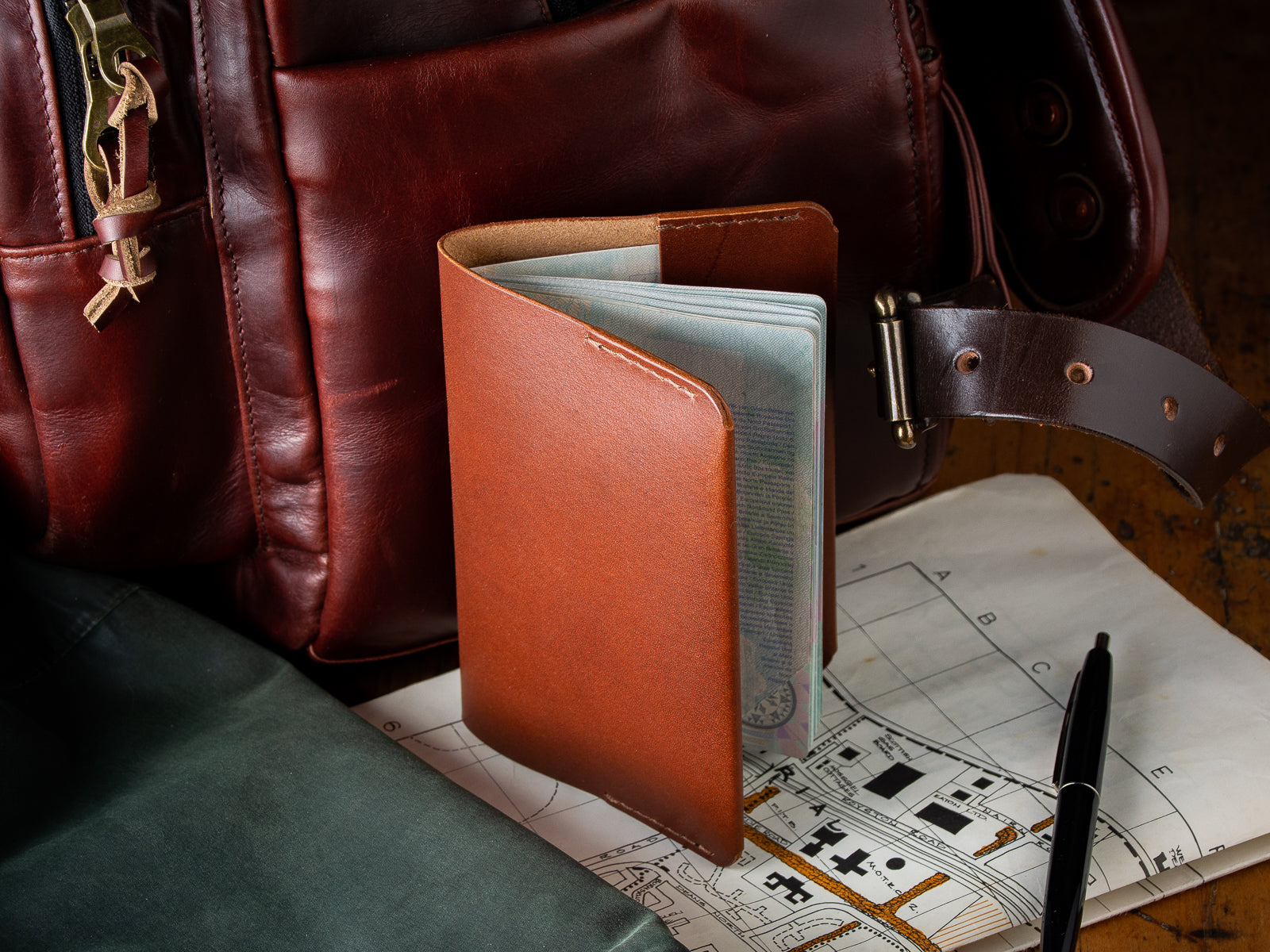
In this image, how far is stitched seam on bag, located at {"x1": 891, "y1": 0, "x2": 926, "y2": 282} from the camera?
694mm

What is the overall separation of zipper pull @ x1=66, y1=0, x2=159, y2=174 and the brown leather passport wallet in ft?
0.55

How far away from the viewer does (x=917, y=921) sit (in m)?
0.59

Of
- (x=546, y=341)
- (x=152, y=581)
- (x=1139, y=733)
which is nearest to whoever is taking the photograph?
(x=546, y=341)

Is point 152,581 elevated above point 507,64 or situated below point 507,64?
below

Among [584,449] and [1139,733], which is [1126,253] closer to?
[1139,733]

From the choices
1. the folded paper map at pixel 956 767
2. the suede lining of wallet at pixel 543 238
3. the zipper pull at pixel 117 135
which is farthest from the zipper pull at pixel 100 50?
the folded paper map at pixel 956 767

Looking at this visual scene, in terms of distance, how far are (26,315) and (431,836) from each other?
1.05 ft

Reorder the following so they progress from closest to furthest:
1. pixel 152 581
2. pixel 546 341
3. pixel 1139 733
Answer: pixel 546 341
pixel 1139 733
pixel 152 581

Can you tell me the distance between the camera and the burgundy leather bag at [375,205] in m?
0.62

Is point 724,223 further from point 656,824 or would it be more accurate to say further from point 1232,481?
point 1232,481

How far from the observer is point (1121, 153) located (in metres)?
0.75

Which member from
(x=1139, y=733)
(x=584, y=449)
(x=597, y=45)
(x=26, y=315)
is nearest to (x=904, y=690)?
(x=1139, y=733)

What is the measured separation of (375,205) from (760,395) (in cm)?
21

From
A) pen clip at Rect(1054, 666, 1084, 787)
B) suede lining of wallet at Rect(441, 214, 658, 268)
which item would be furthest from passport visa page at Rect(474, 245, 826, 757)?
pen clip at Rect(1054, 666, 1084, 787)
